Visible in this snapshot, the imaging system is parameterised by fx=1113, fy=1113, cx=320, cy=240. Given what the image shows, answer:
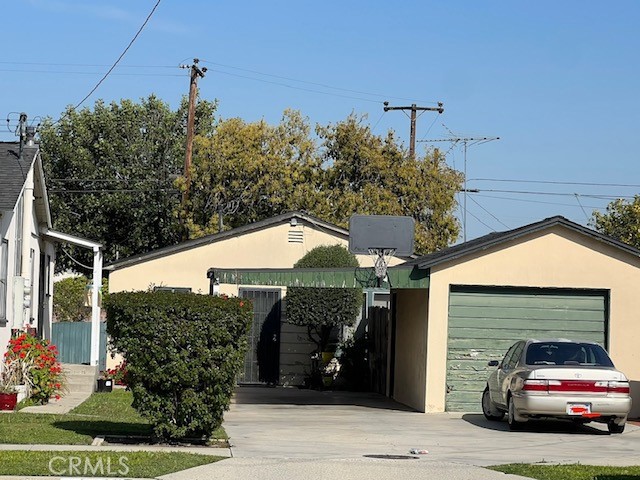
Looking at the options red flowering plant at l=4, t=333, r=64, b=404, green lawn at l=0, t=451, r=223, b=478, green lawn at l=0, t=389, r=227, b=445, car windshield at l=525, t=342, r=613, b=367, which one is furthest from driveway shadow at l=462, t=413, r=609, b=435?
red flowering plant at l=4, t=333, r=64, b=404

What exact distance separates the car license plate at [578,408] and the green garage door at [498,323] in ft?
15.0

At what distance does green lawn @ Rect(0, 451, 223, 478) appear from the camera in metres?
11.2

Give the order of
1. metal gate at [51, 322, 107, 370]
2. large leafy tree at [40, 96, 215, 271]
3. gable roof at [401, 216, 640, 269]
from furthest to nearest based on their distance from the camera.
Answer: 1. large leafy tree at [40, 96, 215, 271]
2. metal gate at [51, 322, 107, 370]
3. gable roof at [401, 216, 640, 269]

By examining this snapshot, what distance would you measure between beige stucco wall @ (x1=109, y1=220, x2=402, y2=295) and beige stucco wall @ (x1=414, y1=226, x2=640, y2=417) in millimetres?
8453

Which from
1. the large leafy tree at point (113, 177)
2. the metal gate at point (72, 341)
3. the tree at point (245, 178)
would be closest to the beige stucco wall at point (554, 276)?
the metal gate at point (72, 341)

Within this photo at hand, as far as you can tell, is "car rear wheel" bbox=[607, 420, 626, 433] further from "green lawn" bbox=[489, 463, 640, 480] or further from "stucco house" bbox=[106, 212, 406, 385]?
"stucco house" bbox=[106, 212, 406, 385]

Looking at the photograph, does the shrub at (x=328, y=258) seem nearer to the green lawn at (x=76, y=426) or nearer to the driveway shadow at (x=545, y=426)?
the driveway shadow at (x=545, y=426)

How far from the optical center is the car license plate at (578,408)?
1734 cm

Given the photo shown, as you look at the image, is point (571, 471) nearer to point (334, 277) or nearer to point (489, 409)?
point (489, 409)

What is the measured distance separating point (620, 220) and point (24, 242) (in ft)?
124

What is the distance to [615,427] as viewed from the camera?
1808 centimetres

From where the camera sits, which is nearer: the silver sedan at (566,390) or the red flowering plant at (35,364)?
the silver sedan at (566,390)

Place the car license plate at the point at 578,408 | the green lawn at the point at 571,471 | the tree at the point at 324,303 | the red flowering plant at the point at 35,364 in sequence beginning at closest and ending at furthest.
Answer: the green lawn at the point at 571,471 → the car license plate at the point at 578,408 → the red flowering plant at the point at 35,364 → the tree at the point at 324,303

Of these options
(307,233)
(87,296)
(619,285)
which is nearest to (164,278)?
(307,233)
